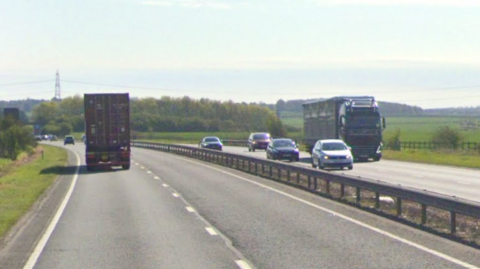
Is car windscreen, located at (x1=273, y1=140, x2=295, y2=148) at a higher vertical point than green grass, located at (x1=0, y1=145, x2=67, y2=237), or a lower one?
higher

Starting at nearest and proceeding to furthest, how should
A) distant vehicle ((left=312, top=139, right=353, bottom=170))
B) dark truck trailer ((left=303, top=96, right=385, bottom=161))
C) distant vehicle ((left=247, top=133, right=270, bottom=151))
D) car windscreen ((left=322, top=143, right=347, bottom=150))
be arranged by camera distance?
distant vehicle ((left=312, top=139, right=353, bottom=170)) → car windscreen ((left=322, top=143, right=347, bottom=150)) → dark truck trailer ((left=303, top=96, right=385, bottom=161)) → distant vehicle ((left=247, top=133, right=270, bottom=151))

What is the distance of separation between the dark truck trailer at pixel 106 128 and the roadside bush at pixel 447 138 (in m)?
43.4

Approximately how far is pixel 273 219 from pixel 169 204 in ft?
17.3

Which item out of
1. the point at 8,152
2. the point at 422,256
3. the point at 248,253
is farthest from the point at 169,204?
the point at 8,152

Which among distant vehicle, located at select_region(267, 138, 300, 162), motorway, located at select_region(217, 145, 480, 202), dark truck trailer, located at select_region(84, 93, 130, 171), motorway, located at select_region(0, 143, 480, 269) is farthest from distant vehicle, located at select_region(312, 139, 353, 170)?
motorway, located at select_region(0, 143, 480, 269)

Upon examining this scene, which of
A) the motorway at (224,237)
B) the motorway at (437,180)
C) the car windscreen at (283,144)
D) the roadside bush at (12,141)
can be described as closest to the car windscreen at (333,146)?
the motorway at (437,180)

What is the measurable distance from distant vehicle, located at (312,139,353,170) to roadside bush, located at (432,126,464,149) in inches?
1525

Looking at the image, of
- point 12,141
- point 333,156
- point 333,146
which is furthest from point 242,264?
point 12,141

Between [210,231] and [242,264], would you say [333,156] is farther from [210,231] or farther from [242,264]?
[242,264]

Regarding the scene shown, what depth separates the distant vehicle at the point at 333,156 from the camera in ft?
135

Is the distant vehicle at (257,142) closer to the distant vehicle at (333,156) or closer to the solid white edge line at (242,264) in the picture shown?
the distant vehicle at (333,156)

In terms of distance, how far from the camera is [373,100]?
164 feet

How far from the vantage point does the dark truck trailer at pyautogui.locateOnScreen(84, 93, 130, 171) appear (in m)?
43.2

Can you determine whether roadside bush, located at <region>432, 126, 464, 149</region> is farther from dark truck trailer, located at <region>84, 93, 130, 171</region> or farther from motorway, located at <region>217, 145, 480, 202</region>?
dark truck trailer, located at <region>84, 93, 130, 171</region>
